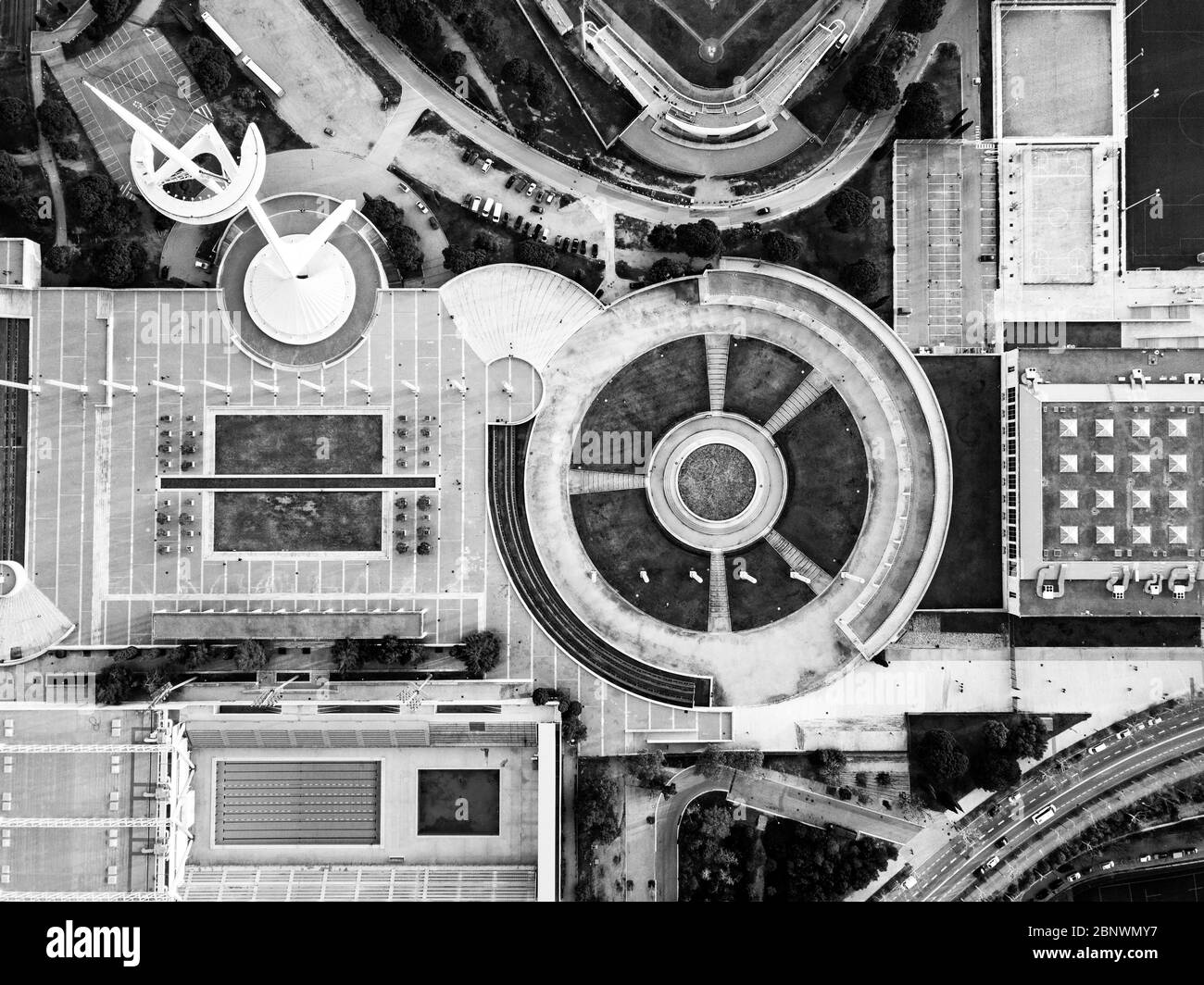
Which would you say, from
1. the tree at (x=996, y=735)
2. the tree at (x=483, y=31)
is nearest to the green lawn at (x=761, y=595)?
the tree at (x=996, y=735)

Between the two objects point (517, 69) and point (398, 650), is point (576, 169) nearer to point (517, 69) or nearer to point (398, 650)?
point (517, 69)

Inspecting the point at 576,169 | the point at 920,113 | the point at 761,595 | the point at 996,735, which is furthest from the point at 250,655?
the point at 920,113

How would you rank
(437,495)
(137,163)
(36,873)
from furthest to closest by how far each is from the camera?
1. (437,495)
2. (36,873)
3. (137,163)

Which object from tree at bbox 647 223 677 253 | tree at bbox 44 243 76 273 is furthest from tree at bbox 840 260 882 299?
tree at bbox 44 243 76 273

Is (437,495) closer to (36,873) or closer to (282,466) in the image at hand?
(282,466)

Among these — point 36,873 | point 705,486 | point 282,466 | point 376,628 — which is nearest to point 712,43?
point 705,486

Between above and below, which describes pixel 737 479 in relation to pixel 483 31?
below
